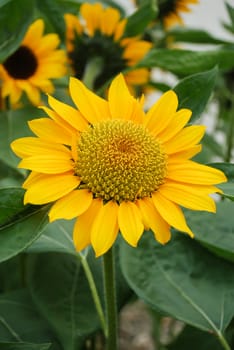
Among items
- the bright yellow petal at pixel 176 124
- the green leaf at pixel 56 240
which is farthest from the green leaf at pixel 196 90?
the green leaf at pixel 56 240

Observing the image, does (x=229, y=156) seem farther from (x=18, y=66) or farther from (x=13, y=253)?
(x=13, y=253)

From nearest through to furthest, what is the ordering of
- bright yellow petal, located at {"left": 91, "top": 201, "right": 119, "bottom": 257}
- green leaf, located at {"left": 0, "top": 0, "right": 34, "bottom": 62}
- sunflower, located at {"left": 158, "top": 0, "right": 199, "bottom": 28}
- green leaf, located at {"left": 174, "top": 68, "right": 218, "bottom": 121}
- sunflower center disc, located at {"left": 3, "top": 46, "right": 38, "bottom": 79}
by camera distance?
bright yellow petal, located at {"left": 91, "top": 201, "right": 119, "bottom": 257} → green leaf, located at {"left": 174, "top": 68, "right": 218, "bottom": 121} → green leaf, located at {"left": 0, "top": 0, "right": 34, "bottom": 62} → sunflower center disc, located at {"left": 3, "top": 46, "right": 38, "bottom": 79} → sunflower, located at {"left": 158, "top": 0, "right": 199, "bottom": 28}

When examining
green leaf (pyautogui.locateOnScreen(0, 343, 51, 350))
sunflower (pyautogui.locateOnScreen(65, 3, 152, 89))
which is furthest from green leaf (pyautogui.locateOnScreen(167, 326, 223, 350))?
sunflower (pyautogui.locateOnScreen(65, 3, 152, 89))

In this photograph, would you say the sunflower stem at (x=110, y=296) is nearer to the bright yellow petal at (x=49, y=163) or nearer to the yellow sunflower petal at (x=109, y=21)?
the bright yellow petal at (x=49, y=163)

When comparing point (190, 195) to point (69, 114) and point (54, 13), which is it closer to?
point (69, 114)

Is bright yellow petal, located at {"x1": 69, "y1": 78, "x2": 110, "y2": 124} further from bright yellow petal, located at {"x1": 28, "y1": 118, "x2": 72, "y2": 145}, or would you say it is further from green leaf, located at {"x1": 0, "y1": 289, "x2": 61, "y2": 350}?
green leaf, located at {"x1": 0, "y1": 289, "x2": 61, "y2": 350}
